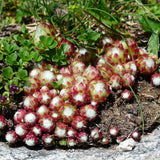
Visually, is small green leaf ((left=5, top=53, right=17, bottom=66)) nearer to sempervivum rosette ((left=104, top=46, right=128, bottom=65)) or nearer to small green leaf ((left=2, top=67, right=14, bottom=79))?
small green leaf ((left=2, top=67, right=14, bottom=79))

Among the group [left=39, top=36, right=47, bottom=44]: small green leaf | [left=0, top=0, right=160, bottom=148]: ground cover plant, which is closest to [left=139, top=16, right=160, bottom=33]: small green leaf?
[left=0, top=0, right=160, bottom=148]: ground cover plant

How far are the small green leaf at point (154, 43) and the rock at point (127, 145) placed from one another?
1.13 m

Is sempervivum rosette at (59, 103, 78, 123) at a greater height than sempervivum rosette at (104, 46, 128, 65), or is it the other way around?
sempervivum rosette at (104, 46, 128, 65)

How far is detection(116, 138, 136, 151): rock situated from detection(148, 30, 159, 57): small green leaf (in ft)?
3.70

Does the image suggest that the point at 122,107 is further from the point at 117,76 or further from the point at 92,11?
the point at 92,11

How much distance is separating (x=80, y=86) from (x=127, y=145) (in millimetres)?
717

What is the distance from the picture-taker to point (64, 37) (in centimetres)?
283

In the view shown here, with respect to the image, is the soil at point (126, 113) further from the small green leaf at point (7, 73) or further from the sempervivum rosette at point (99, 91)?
the small green leaf at point (7, 73)

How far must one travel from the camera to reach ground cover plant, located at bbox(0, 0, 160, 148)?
7.62 ft

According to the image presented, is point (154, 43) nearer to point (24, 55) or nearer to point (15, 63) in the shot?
point (24, 55)

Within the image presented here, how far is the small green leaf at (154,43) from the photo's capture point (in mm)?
2846

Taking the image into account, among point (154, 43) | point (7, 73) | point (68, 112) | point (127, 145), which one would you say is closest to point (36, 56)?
point (7, 73)

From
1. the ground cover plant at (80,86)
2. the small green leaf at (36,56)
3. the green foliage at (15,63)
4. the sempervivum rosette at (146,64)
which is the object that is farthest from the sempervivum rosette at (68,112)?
the sempervivum rosette at (146,64)

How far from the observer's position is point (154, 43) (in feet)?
9.38
